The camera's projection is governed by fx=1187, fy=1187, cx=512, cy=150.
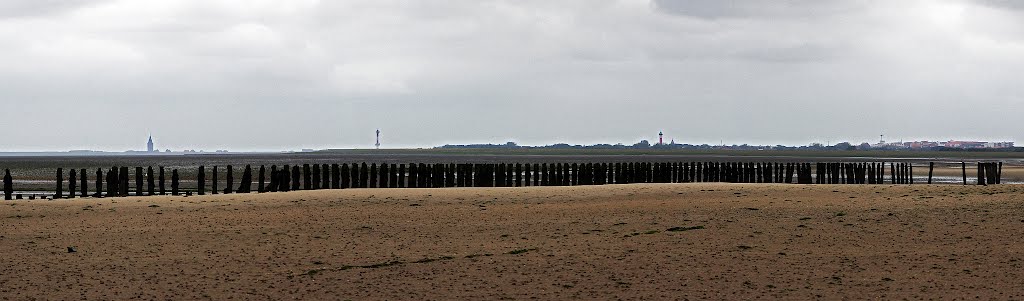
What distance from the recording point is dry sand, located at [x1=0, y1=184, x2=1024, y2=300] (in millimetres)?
11789

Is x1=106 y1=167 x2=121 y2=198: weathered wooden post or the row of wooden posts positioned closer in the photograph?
x1=106 y1=167 x2=121 y2=198: weathered wooden post

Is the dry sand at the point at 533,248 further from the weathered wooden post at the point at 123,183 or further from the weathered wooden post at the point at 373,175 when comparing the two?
the weathered wooden post at the point at 373,175

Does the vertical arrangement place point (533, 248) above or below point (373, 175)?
below

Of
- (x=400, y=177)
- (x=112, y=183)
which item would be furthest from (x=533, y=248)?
(x=400, y=177)

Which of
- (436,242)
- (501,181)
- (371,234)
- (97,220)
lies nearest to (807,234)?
(436,242)

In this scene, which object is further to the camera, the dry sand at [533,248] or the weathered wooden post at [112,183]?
the weathered wooden post at [112,183]

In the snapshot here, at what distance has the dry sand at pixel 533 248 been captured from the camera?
1179cm

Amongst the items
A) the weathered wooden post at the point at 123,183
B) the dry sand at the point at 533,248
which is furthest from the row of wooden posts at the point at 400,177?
the dry sand at the point at 533,248

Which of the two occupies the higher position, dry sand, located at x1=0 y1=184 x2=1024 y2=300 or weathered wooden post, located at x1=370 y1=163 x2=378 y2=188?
weathered wooden post, located at x1=370 y1=163 x2=378 y2=188

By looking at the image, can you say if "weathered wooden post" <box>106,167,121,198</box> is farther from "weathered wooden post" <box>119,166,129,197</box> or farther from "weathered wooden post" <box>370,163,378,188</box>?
"weathered wooden post" <box>370,163,378,188</box>

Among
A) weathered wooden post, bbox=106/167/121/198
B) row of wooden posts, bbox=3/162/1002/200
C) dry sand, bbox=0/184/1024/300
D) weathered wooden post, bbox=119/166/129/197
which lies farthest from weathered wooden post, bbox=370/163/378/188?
dry sand, bbox=0/184/1024/300

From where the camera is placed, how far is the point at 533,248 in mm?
14656

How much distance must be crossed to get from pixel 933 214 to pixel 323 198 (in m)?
11.4

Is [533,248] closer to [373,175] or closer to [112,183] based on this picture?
[112,183]
